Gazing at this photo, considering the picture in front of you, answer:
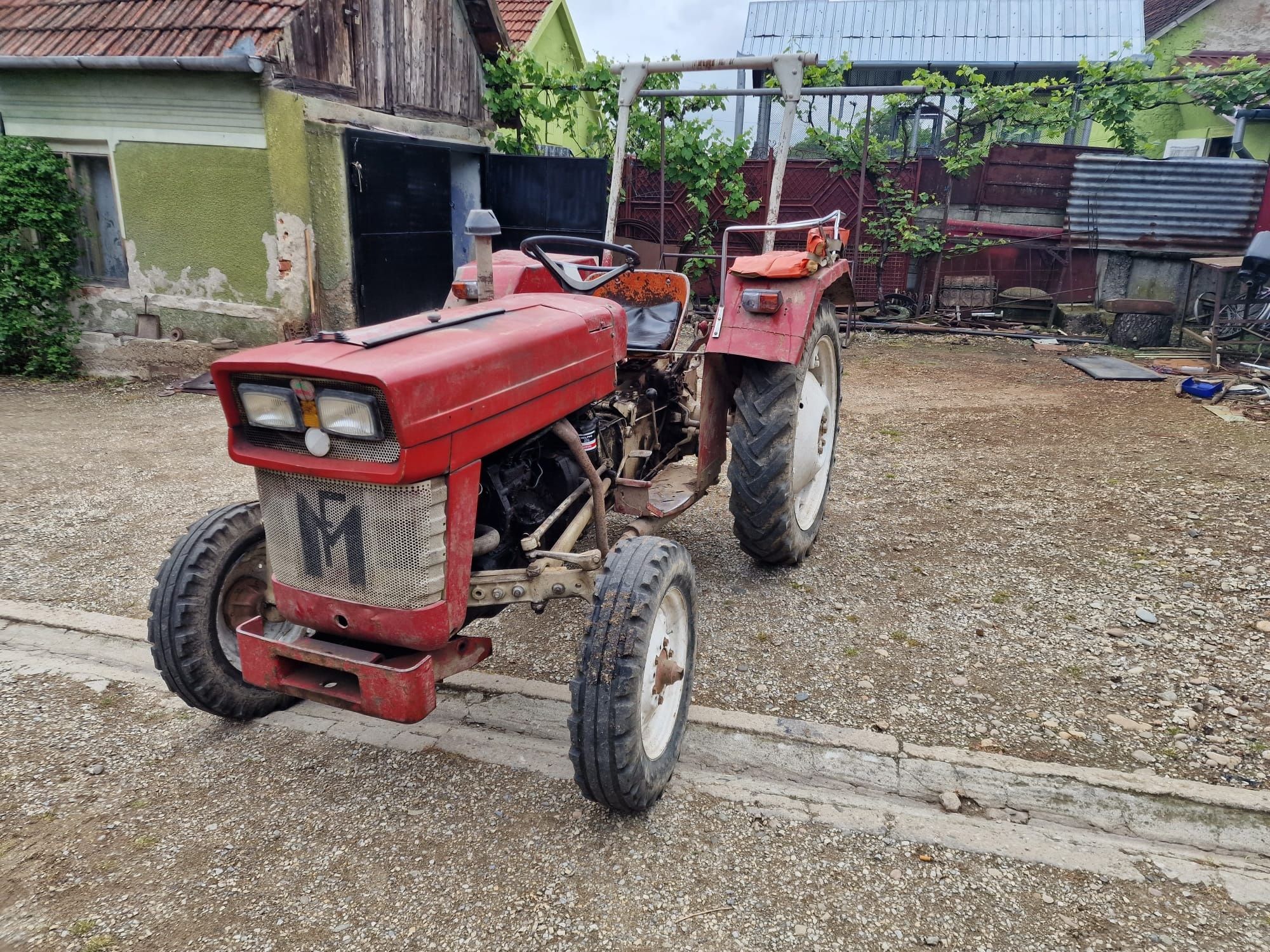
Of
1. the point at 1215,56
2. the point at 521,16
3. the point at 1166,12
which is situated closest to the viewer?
the point at 521,16

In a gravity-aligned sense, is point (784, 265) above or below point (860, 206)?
below

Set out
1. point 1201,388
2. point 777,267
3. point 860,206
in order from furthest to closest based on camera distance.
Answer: point 860,206, point 1201,388, point 777,267

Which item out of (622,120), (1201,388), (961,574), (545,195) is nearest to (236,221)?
(545,195)

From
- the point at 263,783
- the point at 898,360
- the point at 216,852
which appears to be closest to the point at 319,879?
the point at 216,852

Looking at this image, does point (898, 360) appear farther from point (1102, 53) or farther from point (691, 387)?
point (1102, 53)

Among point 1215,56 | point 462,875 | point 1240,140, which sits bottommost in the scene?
point 462,875

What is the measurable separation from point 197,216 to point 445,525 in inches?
253

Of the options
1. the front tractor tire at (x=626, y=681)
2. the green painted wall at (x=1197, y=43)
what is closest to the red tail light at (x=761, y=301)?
the front tractor tire at (x=626, y=681)

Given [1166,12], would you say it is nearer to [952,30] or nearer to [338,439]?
[952,30]

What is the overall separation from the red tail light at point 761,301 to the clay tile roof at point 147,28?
5266 millimetres

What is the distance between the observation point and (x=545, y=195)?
9461 mm

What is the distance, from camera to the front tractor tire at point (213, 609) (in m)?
2.43

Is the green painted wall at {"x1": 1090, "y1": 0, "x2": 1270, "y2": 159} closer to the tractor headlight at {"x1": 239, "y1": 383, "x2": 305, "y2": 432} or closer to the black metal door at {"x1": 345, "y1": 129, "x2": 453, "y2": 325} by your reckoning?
the black metal door at {"x1": 345, "y1": 129, "x2": 453, "y2": 325}

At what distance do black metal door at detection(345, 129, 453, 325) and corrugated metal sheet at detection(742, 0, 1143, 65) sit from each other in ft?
35.6
